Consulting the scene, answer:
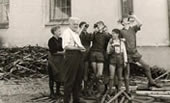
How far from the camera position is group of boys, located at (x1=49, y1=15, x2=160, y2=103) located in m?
7.97

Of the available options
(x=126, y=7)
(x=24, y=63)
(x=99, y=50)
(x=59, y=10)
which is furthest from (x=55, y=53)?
(x=59, y=10)

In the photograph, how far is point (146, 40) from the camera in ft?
44.8

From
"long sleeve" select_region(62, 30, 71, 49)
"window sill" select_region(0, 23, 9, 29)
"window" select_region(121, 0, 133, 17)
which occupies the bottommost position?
"long sleeve" select_region(62, 30, 71, 49)

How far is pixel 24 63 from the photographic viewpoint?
13.9m

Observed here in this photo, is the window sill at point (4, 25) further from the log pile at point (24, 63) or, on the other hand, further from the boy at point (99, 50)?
the boy at point (99, 50)

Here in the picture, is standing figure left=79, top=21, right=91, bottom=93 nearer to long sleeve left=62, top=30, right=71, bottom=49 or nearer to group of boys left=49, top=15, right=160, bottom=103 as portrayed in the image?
group of boys left=49, top=15, right=160, bottom=103

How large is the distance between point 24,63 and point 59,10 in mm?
3669

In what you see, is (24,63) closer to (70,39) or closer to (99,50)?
(99,50)

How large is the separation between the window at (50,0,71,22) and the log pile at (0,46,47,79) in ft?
6.02

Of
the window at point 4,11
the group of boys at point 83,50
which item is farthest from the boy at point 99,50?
the window at point 4,11

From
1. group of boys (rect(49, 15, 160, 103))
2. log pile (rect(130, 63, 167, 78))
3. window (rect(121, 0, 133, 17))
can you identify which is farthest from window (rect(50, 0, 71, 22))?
group of boys (rect(49, 15, 160, 103))

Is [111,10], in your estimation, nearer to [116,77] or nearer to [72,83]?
[116,77]

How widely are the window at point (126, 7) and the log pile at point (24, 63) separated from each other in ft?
12.9

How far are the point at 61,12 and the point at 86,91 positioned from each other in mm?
7469
